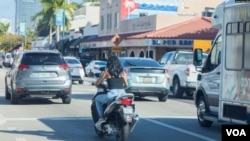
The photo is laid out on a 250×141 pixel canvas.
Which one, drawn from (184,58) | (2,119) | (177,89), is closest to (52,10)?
(184,58)

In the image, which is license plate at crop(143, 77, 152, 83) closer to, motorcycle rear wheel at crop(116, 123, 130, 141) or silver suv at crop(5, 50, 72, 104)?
silver suv at crop(5, 50, 72, 104)

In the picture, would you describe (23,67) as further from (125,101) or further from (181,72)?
(125,101)

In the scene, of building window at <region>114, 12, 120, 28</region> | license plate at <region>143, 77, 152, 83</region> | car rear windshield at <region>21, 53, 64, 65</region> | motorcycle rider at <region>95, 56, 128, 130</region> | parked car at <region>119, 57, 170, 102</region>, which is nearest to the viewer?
motorcycle rider at <region>95, 56, 128, 130</region>

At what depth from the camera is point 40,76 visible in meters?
19.3

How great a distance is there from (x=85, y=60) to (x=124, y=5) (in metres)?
6.70

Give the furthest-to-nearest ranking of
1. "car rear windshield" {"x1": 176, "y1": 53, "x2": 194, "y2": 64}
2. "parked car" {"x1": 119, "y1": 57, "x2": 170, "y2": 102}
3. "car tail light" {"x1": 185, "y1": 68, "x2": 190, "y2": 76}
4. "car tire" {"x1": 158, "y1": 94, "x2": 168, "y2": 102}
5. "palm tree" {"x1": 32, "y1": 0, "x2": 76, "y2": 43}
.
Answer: "palm tree" {"x1": 32, "y1": 0, "x2": 76, "y2": 43} < "car rear windshield" {"x1": 176, "y1": 53, "x2": 194, "y2": 64} < "car tail light" {"x1": 185, "y1": 68, "x2": 190, "y2": 76} < "car tire" {"x1": 158, "y1": 94, "x2": 168, "y2": 102} < "parked car" {"x1": 119, "y1": 57, "x2": 170, "y2": 102}

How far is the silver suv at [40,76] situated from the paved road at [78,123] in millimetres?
447

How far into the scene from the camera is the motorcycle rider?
11711 millimetres

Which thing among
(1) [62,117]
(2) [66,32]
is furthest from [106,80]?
(2) [66,32]

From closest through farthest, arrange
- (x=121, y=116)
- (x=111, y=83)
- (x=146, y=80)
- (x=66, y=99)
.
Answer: (x=121, y=116), (x=111, y=83), (x=66, y=99), (x=146, y=80)

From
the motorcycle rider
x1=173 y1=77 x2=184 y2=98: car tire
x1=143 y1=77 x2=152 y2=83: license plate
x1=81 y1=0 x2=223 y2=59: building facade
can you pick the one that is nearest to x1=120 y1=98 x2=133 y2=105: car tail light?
the motorcycle rider

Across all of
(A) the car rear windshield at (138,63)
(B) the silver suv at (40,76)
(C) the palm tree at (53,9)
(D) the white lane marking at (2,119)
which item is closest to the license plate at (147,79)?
(A) the car rear windshield at (138,63)

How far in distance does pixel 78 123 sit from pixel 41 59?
16.2 feet

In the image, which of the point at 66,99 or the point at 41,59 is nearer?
the point at 41,59
